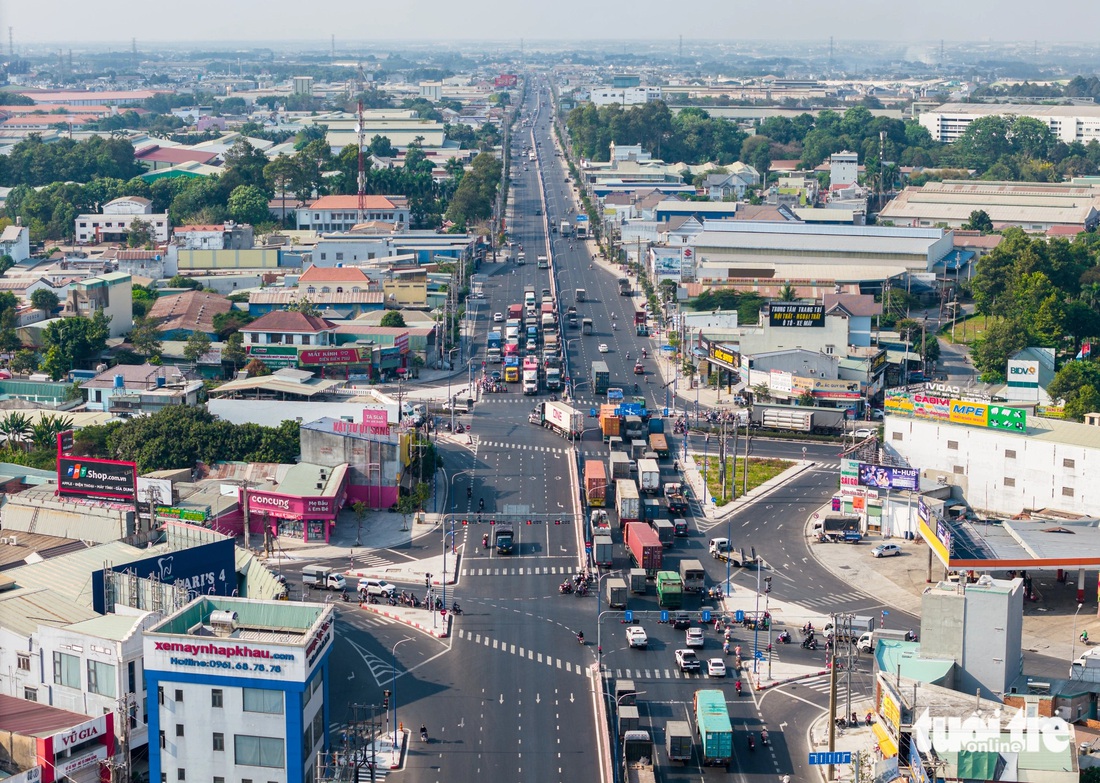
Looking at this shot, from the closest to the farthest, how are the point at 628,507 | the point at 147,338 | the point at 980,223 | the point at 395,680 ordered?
the point at 395,680 < the point at 628,507 < the point at 147,338 < the point at 980,223

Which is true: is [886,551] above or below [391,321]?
below

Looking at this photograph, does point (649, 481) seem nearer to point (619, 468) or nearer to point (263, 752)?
point (619, 468)

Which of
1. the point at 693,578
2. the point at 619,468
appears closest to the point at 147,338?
the point at 619,468

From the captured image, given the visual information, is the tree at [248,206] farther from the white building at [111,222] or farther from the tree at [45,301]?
the tree at [45,301]

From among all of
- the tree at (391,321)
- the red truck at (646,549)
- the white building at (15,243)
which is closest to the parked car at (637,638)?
the red truck at (646,549)

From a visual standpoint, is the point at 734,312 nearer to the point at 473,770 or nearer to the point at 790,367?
the point at 790,367
